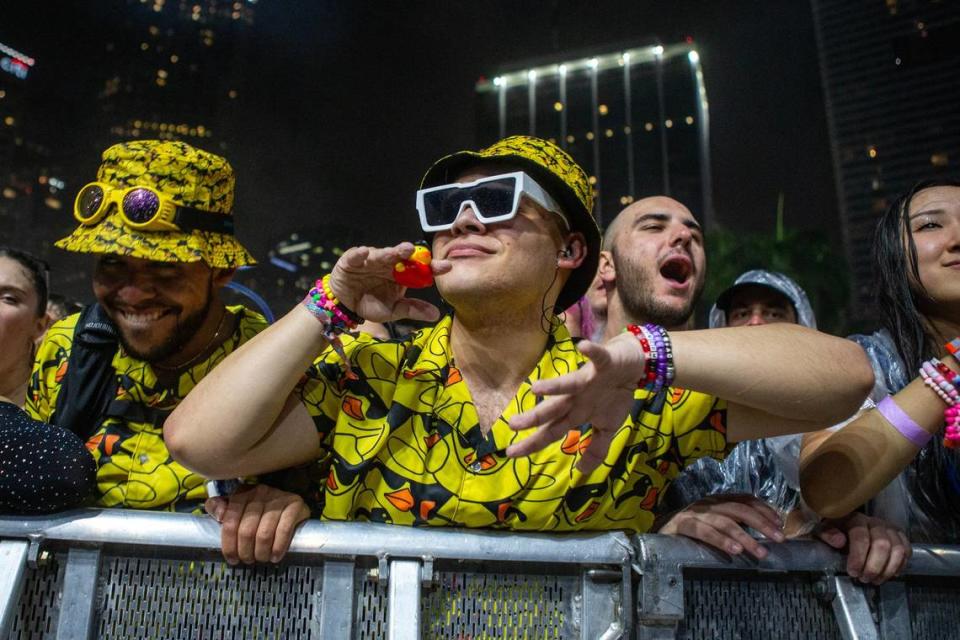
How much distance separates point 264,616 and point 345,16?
7.83m

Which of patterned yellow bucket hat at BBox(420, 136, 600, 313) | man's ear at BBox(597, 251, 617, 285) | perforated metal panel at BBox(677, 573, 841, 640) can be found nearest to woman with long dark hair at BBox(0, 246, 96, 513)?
patterned yellow bucket hat at BBox(420, 136, 600, 313)

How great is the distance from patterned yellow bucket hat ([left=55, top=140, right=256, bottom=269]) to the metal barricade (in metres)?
0.93

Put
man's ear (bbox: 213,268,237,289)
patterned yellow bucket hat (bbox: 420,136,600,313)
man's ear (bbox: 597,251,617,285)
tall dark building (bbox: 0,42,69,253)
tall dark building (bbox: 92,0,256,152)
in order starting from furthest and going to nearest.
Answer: tall dark building (bbox: 92,0,256,152), tall dark building (bbox: 0,42,69,253), man's ear (bbox: 597,251,617,285), man's ear (bbox: 213,268,237,289), patterned yellow bucket hat (bbox: 420,136,600,313)

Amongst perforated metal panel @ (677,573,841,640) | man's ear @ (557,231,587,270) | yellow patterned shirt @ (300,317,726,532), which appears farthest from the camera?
man's ear @ (557,231,587,270)

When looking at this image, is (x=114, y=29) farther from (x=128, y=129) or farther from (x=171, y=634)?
(x=171, y=634)

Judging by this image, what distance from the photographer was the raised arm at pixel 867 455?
69.7 inches

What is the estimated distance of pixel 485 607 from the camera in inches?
59.9

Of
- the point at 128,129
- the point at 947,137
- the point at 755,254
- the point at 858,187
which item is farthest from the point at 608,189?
the point at 128,129

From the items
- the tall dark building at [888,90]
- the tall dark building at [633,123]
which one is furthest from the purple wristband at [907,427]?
the tall dark building at [633,123]

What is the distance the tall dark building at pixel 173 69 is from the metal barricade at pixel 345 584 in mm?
6332

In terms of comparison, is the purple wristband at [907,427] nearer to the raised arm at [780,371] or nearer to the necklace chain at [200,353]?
the raised arm at [780,371]

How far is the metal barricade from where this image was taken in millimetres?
1479

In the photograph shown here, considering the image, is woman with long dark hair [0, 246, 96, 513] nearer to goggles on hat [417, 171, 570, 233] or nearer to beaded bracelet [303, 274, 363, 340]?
beaded bracelet [303, 274, 363, 340]

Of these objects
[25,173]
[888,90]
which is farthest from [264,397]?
[888,90]
